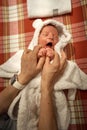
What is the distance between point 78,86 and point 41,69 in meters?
0.21

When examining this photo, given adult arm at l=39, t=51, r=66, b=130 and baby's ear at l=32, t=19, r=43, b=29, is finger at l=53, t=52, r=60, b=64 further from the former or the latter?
baby's ear at l=32, t=19, r=43, b=29

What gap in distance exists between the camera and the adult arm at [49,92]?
2.89ft

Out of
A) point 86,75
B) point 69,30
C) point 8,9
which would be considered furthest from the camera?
point 8,9

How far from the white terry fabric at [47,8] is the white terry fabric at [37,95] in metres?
0.13

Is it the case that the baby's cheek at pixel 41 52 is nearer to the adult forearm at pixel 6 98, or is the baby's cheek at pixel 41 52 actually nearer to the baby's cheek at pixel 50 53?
the baby's cheek at pixel 50 53

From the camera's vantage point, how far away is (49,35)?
42.6 inches

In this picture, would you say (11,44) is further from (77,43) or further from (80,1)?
(80,1)

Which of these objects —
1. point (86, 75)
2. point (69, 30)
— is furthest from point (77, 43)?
point (86, 75)

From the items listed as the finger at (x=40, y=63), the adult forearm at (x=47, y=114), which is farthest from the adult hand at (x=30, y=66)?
the adult forearm at (x=47, y=114)

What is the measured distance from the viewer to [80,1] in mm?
1261

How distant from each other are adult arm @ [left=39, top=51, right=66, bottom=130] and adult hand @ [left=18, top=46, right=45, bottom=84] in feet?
0.10

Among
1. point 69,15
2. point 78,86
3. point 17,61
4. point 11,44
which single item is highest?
point 69,15

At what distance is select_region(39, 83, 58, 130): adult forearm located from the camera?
2.87ft

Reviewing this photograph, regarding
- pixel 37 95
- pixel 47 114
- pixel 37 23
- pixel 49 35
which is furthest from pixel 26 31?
pixel 47 114
